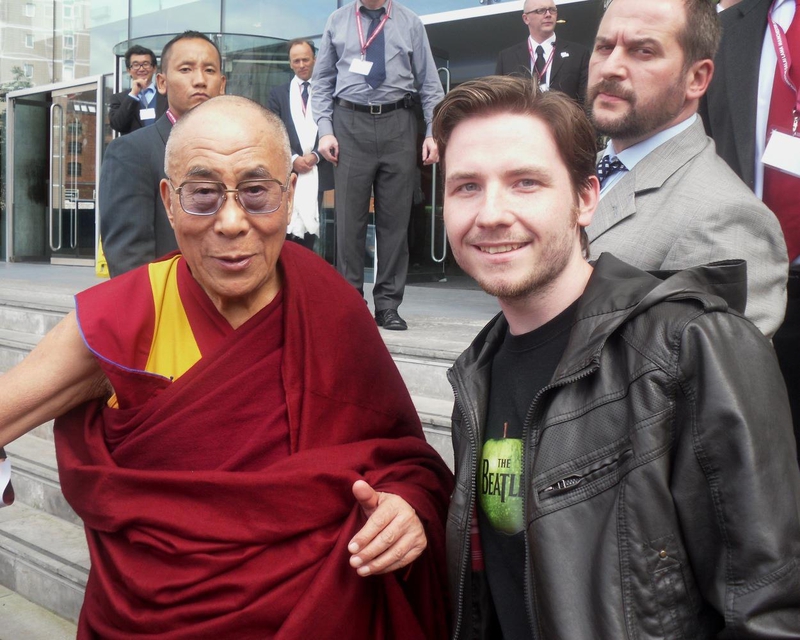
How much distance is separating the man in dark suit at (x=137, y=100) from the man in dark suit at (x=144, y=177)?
7.48 feet

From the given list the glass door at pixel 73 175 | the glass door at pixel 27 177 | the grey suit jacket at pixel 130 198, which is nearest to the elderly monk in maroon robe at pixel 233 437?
the grey suit jacket at pixel 130 198

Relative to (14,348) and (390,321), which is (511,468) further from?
(14,348)

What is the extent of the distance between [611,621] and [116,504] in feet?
3.32

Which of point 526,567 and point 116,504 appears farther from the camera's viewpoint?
point 116,504

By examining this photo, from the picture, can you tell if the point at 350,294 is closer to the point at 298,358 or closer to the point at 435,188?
the point at 298,358

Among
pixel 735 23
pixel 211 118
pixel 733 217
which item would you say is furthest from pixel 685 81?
pixel 211 118

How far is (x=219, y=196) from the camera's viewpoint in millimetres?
1842

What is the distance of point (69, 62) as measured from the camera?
37.5 feet

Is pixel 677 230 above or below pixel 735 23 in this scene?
below

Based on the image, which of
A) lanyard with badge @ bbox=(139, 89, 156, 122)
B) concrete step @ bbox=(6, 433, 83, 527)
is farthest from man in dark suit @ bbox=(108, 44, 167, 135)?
concrete step @ bbox=(6, 433, 83, 527)

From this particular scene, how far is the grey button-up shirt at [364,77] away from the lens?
4.77 metres

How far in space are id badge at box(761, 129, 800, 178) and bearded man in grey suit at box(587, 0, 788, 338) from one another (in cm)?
41

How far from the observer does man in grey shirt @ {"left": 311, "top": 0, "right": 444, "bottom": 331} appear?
4750mm

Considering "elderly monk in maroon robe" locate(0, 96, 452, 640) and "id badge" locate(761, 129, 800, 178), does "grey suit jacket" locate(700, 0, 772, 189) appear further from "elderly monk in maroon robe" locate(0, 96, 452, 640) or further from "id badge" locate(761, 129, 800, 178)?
"elderly monk in maroon robe" locate(0, 96, 452, 640)
